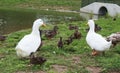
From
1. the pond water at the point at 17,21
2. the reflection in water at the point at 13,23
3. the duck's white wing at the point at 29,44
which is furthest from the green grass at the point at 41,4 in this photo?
the duck's white wing at the point at 29,44

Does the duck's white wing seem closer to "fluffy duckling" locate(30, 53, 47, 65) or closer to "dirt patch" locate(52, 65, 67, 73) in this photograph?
"fluffy duckling" locate(30, 53, 47, 65)

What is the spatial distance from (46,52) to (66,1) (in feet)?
139

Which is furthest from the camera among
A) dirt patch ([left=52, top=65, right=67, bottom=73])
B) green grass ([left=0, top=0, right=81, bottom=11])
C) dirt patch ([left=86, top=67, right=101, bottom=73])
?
green grass ([left=0, top=0, right=81, bottom=11])

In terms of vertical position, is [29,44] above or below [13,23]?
above

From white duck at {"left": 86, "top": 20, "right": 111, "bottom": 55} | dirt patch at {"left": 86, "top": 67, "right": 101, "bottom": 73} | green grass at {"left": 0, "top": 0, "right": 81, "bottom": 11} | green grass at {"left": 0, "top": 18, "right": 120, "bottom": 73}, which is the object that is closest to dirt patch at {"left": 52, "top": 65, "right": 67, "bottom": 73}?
green grass at {"left": 0, "top": 18, "right": 120, "bottom": 73}

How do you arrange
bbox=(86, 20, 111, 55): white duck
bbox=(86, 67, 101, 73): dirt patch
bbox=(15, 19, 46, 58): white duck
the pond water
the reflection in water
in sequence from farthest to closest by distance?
1. the pond water
2. the reflection in water
3. bbox=(86, 20, 111, 55): white duck
4. bbox=(15, 19, 46, 58): white duck
5. bbox=(86, 67, 101, 73): dirt patch

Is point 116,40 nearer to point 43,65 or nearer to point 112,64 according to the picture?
point 112,64

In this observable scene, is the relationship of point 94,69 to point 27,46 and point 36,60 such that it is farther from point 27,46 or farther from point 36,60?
point 27,46

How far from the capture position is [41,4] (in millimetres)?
50406

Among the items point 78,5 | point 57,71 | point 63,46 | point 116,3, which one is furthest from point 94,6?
point 57,71

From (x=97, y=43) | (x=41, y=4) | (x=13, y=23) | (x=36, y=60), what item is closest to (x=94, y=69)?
(x=97, y=43)

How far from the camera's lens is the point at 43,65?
9.39 meters

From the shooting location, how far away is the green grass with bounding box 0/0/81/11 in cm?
4897

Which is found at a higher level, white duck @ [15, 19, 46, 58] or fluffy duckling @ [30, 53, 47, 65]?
white duck @ [15, 19, 46, 58]
